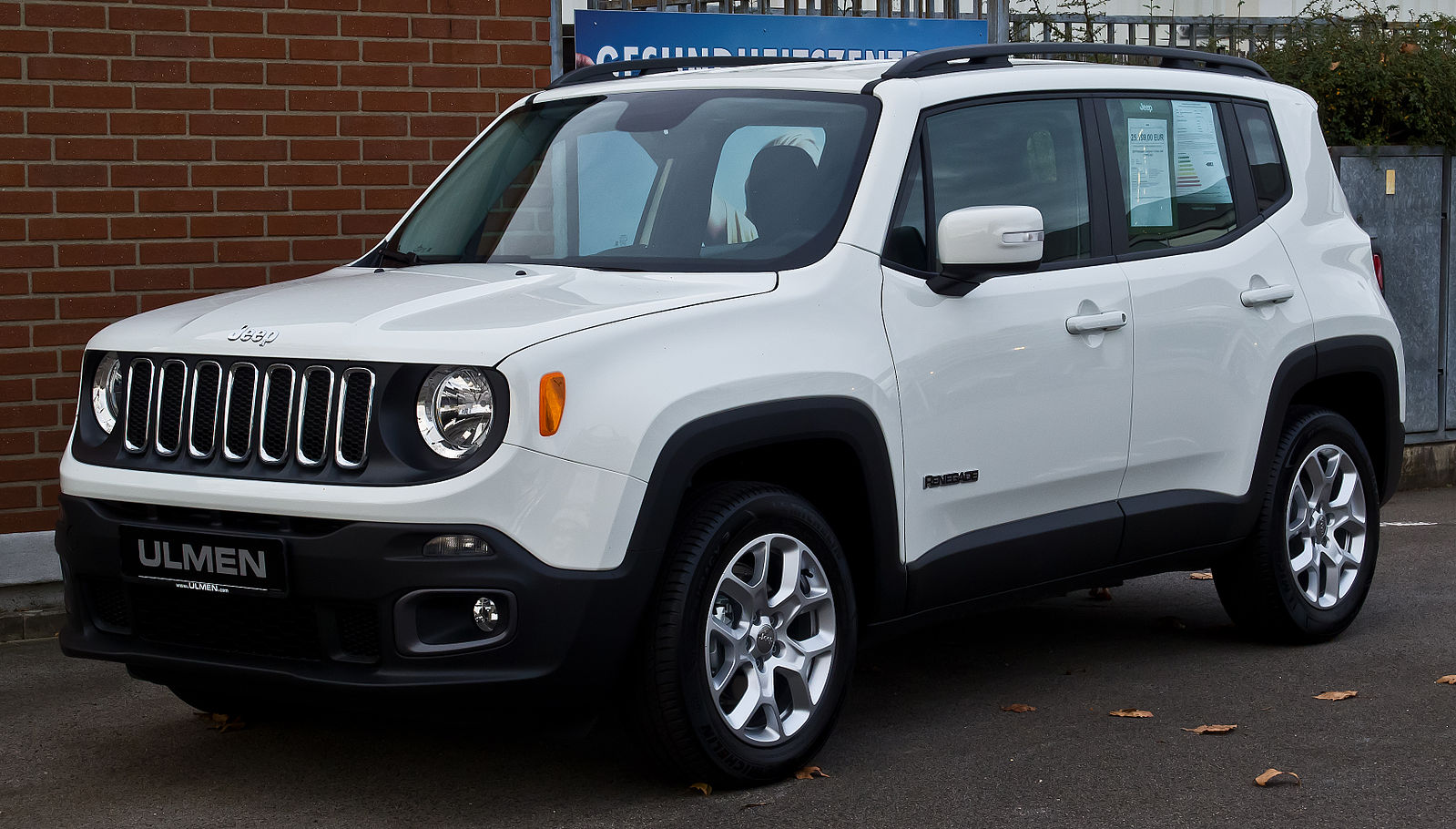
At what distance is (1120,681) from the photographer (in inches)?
234

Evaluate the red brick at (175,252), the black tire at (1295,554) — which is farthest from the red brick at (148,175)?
the black tire at (1295,554)

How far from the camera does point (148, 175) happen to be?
7340 mm

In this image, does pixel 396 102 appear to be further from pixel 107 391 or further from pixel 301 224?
pixel 107 391

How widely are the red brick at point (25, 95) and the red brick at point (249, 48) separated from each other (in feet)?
2.32

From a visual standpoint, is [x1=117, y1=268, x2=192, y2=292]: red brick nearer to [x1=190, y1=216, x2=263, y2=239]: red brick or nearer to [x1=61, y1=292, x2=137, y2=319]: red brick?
[x1=61, y1=292, x2=137, y2=319]: red brick

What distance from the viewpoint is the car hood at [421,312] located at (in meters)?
4.17

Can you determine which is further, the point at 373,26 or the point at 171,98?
the point at 373,26

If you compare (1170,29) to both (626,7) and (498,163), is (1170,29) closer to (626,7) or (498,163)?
(626,7)

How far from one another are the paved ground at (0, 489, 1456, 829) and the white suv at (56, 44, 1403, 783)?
23 centimetres

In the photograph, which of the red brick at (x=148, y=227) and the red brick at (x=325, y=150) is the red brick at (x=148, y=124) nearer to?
the red brick at (x=148, y=227)

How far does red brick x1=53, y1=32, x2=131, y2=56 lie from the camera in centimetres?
712

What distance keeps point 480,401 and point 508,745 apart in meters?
1.49

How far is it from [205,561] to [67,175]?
11.4ft

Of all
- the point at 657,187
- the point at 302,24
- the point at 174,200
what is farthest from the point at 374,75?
the point at 657,187
